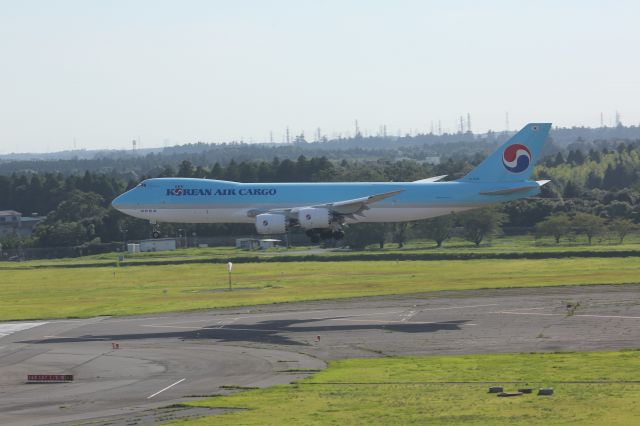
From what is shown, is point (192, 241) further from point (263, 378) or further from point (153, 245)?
point (263, 378)

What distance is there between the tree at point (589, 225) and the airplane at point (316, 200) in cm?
5063

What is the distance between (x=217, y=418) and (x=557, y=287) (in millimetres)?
45520

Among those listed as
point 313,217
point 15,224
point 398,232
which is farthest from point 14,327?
point 15,224

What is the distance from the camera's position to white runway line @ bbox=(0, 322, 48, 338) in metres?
69.6

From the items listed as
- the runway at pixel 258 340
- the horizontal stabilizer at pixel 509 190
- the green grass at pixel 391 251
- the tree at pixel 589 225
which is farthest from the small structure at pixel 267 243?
the runway at pixel 258 340

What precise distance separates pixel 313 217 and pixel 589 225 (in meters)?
64.4

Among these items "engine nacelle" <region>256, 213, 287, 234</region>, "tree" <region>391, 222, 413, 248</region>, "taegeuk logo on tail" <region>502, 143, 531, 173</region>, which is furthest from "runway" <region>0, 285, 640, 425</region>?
"tree" <region>391, 222, 413, 248</region>

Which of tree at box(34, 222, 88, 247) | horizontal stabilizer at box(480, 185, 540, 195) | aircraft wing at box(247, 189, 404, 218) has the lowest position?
tree at box(34, 222, 88, 247)

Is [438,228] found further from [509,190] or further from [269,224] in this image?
[269,224]

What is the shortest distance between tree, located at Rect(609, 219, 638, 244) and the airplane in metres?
50.1

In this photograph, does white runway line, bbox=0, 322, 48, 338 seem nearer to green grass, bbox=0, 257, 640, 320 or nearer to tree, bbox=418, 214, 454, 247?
green grass, bbox=0, 257, 640, 320

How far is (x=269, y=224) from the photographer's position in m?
77.8

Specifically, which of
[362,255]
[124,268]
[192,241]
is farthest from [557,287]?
[192,241]

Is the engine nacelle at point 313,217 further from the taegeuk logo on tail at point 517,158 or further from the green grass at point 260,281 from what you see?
the taegeuk logo on tail at point 517,158
